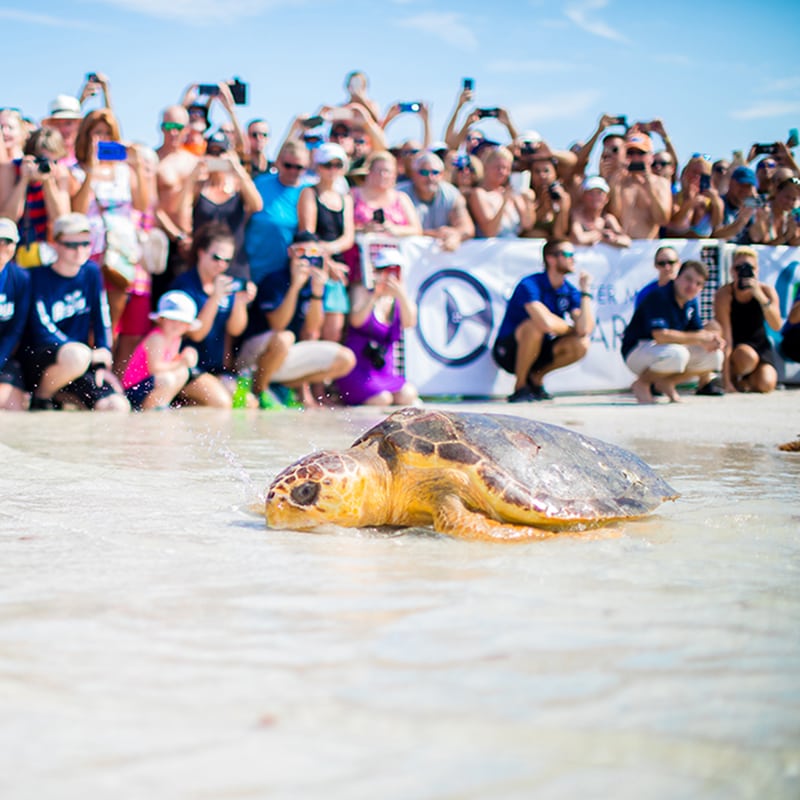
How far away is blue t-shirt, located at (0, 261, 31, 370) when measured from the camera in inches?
317

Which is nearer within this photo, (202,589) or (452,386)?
(202,589)

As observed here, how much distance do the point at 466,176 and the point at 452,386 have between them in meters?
2.26

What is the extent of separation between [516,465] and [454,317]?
6.91 meters

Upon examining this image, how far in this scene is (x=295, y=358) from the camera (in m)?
8.98

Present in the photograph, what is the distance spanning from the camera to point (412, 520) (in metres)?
3.59

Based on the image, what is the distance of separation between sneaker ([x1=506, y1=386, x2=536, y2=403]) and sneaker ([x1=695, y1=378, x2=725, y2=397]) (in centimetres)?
196

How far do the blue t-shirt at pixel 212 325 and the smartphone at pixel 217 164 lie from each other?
0.85 m

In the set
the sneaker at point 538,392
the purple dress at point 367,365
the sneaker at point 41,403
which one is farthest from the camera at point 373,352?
the sneaker at point 41,403

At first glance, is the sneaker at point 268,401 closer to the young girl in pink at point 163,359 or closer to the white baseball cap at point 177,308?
the young girl in pink at point 163,359

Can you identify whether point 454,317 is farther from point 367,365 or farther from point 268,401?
point 268,401

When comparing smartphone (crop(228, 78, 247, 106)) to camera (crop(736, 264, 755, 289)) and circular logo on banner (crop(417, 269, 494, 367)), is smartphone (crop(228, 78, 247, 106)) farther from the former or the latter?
camera (crop(736, 264, 755, 289))

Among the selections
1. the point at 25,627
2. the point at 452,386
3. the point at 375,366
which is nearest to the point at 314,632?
the point at 25,627

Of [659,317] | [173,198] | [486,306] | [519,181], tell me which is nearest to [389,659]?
[173,198]

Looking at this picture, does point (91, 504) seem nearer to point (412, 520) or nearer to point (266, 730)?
point (412, 520)
